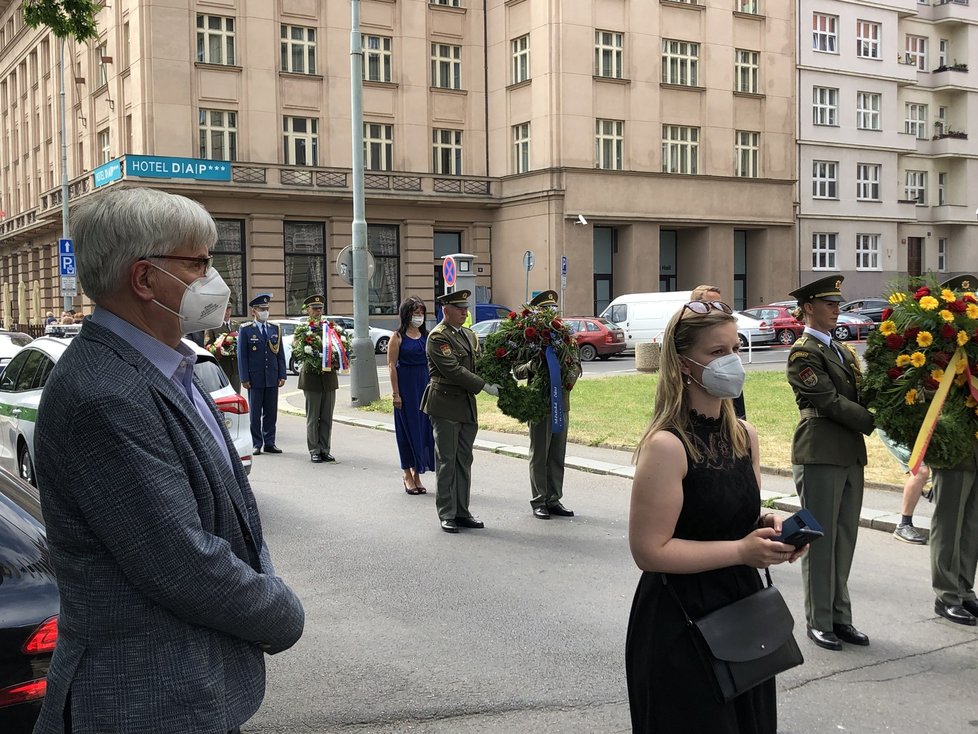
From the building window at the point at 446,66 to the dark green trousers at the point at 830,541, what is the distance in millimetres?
40753

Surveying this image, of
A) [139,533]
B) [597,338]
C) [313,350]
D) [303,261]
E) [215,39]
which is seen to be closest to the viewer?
[139,533]

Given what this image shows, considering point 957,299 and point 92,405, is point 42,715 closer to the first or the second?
point 92,405

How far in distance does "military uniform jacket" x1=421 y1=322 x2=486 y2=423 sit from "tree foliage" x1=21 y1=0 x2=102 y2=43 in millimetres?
4769

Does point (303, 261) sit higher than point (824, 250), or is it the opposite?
point (824, 250)

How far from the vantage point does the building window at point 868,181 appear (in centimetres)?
5347

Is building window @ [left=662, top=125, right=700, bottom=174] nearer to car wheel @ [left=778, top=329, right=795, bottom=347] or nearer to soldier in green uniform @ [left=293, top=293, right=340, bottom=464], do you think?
car wheel @ [left=778, top=329, right=795, bottom=347]

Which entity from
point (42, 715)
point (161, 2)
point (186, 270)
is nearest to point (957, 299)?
point (186, 270)

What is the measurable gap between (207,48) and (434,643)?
38.0m

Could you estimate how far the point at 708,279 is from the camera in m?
45.9

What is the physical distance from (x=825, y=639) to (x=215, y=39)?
128ft

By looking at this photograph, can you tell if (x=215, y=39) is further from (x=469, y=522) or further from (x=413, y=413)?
(x=469, y=522)

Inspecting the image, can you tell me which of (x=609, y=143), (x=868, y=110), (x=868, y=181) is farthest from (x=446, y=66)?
(x=868, y=181)

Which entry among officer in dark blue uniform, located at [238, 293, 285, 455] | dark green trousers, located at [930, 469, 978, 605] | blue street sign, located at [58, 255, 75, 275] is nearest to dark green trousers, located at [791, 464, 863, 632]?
dark green trousers, located at [930, 469, 978, 605]

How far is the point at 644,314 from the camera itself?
35.0 m
